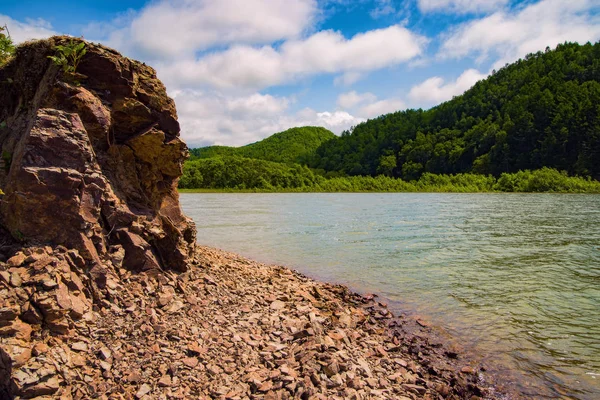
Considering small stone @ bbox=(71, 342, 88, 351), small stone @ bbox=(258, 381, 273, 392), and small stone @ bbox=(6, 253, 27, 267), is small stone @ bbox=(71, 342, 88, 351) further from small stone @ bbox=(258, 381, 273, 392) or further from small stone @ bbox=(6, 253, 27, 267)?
small stone @ bbox=(258, 381, 273, 392)

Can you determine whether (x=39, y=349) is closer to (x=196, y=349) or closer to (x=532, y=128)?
(x=196, y=349)

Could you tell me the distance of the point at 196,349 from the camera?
6895 mm

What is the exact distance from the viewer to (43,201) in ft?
24.1

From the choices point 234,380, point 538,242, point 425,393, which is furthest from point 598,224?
point 234,380

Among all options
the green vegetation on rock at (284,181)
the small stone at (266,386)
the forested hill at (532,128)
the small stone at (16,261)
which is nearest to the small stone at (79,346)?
the small stone at (16,261)

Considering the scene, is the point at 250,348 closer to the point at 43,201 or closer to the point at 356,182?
the point at 43,201

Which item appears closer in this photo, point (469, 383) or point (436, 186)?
point (469, 383)

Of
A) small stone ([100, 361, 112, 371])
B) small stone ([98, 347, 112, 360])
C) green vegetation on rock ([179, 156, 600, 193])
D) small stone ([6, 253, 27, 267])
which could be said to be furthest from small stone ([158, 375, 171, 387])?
green vegetation on rock ([179, 156, 600, 193])

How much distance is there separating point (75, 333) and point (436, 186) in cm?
13923

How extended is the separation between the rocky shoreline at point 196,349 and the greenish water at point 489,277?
5.47 feet

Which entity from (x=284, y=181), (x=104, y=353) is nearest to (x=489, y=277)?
(x=104, y=353)

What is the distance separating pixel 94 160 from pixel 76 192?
1188 millimetres

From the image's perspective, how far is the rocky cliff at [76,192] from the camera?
20.6 feet

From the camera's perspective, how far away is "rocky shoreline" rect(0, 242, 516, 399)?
587cm
